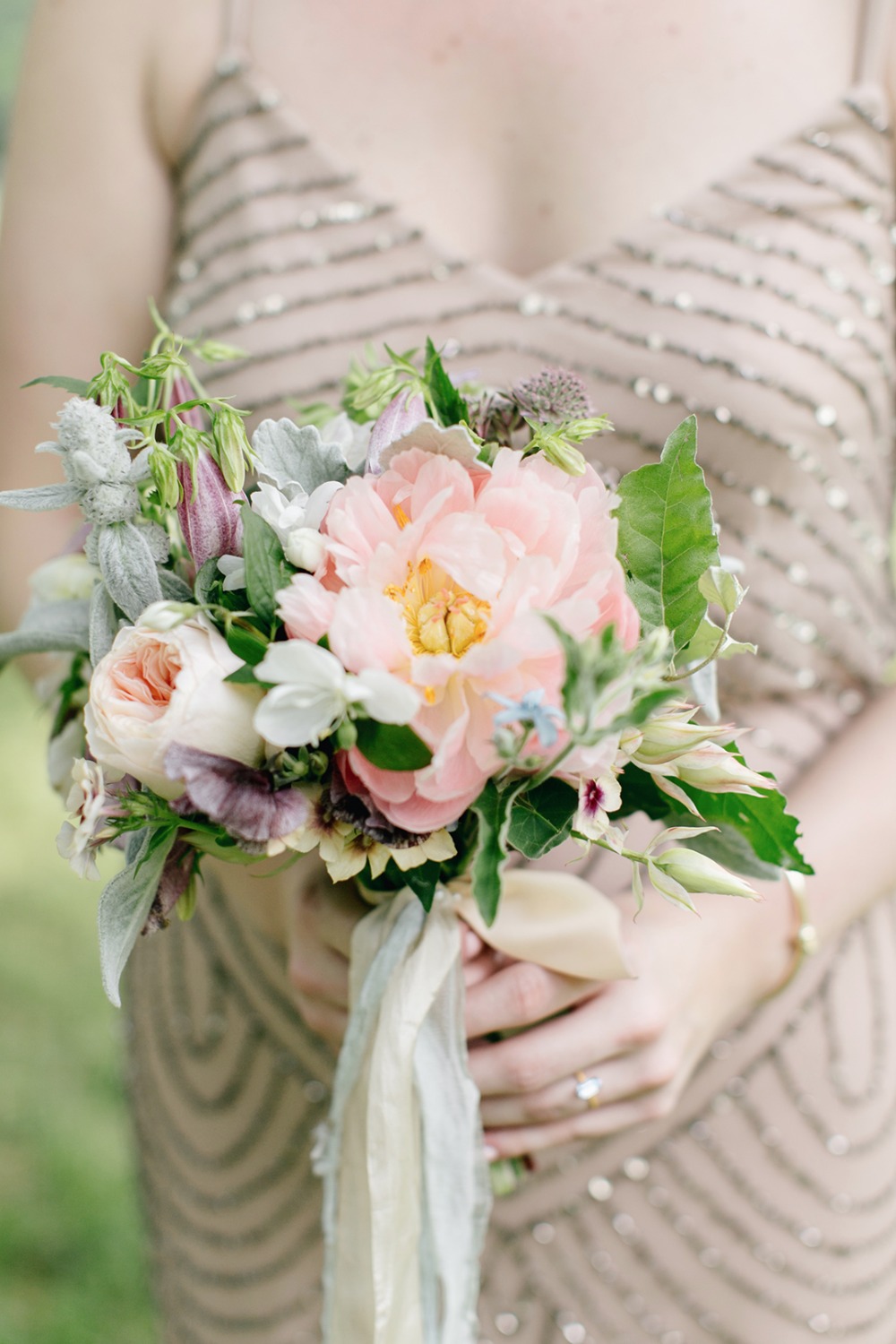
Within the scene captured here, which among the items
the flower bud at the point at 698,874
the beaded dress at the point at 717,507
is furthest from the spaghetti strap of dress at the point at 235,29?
the flower bud at the point at 698,874

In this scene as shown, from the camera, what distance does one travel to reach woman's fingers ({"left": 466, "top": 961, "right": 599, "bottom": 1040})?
80 cm

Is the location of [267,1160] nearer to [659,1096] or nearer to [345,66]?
[659,1096]

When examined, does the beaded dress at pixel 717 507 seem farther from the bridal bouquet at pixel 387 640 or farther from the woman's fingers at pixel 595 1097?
the bridal bouquet at pixel 387 640

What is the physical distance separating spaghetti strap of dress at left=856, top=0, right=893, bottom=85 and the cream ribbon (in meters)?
0.93

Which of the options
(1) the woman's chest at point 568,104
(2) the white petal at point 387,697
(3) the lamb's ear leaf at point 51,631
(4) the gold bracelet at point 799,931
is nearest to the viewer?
(2) the white petal at point 387,697

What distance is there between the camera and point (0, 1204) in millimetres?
2229

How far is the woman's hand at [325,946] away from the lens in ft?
2.68

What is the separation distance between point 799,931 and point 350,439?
660mm

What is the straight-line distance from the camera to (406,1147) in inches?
28.5

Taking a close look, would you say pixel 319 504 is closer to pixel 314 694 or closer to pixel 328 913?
pixel 314 694

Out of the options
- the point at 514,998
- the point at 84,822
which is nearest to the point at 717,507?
the point at 514,998

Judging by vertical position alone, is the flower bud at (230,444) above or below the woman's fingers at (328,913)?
above

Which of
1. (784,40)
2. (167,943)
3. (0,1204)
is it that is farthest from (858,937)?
(0,1204)

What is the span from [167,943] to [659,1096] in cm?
62
